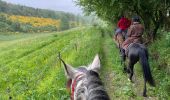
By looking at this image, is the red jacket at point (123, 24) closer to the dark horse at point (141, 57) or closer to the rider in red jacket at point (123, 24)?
the rider in red jacket at point (123, 24)

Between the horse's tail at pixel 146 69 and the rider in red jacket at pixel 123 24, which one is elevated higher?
the rider in red jacket at pixel 123 24

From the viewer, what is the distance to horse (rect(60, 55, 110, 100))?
138 inches

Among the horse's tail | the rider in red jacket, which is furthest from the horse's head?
the rider in red jacket

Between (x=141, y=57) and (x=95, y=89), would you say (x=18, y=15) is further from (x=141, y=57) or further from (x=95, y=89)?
(x=95, y=89)

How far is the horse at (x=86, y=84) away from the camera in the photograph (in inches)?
138

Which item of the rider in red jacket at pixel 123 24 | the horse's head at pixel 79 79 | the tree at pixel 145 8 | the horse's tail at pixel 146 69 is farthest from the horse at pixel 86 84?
the tree at pixel 145 8

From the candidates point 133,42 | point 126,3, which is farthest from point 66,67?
point 126,3

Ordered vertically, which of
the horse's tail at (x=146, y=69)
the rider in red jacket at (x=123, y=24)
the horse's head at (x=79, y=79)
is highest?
the horse's head at (x=79, y=79)

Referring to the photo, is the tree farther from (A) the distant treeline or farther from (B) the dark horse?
(A) the distant treeline

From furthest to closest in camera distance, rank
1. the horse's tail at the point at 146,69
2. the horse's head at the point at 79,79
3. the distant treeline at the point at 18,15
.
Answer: the distant treeline at the point at 18,15 < the horse's tail at the point at 146,69 < the horse's head at the point at 79,79

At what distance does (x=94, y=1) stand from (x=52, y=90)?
10.9 metres

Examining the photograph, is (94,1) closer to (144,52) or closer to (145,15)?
(145,15)

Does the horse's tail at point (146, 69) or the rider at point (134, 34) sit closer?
the horse's tail at point (146, 69)

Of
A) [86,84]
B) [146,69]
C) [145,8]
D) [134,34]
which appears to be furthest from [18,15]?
[86,84]
